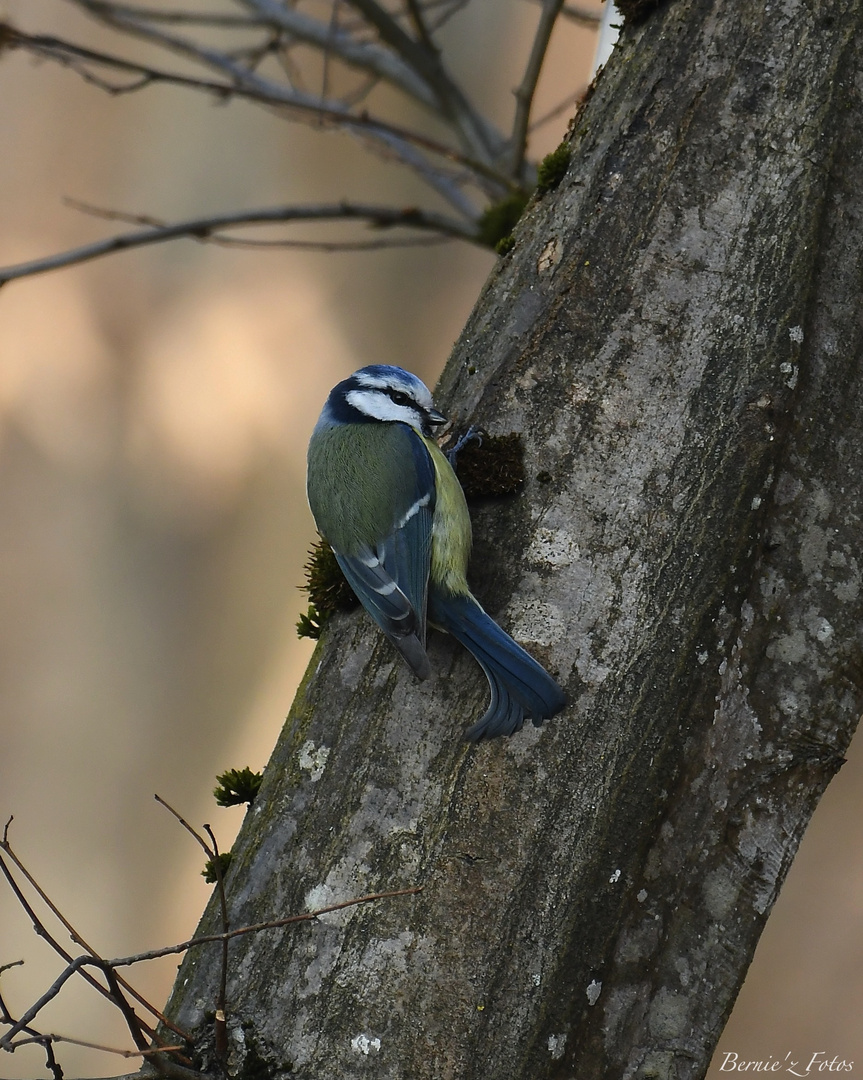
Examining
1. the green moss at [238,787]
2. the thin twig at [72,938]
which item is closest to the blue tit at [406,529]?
the green moss at [238,787]

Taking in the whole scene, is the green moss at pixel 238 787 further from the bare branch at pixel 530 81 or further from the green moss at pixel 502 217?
the bare branch at pixel 530 81

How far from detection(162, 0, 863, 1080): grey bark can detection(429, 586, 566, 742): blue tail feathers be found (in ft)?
0.09

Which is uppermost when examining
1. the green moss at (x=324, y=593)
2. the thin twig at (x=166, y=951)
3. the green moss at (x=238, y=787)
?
the green moss at (x=324, y=593)

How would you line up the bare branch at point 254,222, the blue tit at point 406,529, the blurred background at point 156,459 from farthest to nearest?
the blurred background at point 156,459 → the bare branch at point 254,222 → the blue tit at point 406,529

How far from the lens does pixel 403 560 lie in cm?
178

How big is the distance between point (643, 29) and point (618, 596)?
1.10 meters

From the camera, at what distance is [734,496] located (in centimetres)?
146

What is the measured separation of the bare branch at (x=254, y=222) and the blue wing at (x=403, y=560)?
1.22 m

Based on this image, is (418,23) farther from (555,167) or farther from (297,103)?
(555,167)

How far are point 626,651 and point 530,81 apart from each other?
214cm

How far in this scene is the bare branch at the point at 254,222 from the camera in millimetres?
2627

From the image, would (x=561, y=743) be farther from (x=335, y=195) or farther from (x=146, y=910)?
(x=335, y=195)

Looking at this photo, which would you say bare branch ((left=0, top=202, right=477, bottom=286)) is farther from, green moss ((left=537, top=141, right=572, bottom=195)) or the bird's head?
green moss ((left=537, top=141, right=572, bottom=195))

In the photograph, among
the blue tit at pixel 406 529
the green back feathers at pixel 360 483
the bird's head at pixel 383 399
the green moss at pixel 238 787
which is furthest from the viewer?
the bird's head at pixel 383 399
